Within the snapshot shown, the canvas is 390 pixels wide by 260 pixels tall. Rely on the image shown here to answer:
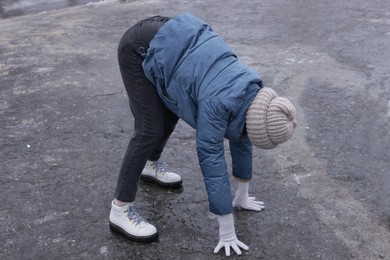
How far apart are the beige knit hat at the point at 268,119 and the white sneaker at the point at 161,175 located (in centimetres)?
91

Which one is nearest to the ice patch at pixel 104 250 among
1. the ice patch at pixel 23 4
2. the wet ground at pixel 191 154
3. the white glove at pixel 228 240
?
the wet ground at pixel 191 154

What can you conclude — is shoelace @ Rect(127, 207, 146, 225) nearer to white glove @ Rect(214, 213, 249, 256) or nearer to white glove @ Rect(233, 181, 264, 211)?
white glove @ Rect(214, 213, 249, 256)

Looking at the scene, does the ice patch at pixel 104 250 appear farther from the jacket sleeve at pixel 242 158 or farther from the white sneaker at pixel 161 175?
the jacket sleeve at pixel 242 158

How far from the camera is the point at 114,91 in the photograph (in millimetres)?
4387

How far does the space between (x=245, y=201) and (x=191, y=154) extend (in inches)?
27.5

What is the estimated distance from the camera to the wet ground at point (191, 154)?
2688 mm

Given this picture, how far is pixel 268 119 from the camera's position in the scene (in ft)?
7.30

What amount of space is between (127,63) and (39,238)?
98cm

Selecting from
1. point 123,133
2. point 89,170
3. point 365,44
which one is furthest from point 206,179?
point 365,44

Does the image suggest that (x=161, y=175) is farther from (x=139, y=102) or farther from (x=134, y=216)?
(x=139, y=102)

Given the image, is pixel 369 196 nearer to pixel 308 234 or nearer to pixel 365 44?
pixel 308 234

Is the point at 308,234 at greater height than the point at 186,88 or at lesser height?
lesser

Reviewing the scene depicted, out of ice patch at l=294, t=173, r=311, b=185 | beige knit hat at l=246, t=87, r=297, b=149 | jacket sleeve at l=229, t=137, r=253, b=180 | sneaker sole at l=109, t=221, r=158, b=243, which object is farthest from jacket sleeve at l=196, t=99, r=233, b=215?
ice patch at l=294, t=173, r=311, b=185

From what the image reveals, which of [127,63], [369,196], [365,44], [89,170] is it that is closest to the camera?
[127,63]
